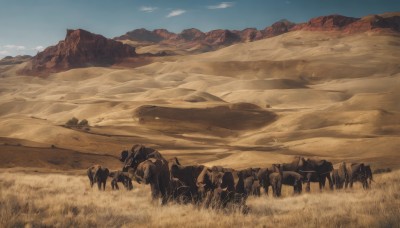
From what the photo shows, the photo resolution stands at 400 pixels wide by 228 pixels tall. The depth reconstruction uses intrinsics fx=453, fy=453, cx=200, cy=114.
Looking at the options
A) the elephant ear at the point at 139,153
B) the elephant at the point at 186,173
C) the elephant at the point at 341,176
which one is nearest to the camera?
the elephant at the point at 186,173

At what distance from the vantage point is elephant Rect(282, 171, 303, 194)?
21.6 metres

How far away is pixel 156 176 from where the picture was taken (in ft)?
52.2

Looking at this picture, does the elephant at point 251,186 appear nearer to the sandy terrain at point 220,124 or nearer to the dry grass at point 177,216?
the dry grass at point 177,216

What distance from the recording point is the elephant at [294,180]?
21594 mm

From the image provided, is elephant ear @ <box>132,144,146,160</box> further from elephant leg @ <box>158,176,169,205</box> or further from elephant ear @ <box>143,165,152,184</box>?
elephant ear @ <box>143,165,152,184</box>

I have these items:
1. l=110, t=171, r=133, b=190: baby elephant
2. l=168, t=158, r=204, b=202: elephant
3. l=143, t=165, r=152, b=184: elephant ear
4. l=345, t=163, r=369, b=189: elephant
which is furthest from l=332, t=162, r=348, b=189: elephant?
l=143, t=165, r=152, b=184: elephant ear

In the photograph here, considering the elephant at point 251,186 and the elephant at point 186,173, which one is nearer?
the elephant at point 186,173

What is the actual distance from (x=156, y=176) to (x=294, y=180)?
842 centimetres

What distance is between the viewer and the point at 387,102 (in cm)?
7912

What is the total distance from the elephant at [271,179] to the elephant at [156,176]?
686 centimetres

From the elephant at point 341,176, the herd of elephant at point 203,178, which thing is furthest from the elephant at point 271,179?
the elephant at point 341,176

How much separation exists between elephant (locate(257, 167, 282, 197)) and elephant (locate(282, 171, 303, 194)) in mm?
389

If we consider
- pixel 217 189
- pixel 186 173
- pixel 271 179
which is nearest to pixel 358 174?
pixel 271 179

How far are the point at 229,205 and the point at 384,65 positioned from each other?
176683mm
